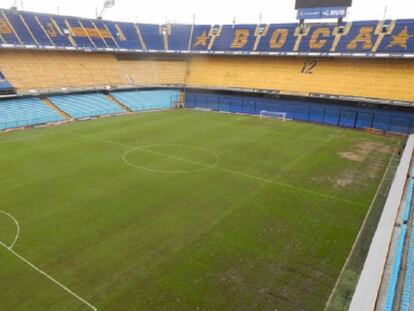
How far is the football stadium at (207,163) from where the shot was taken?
34.8 feet

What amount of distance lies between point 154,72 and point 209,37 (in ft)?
33.7

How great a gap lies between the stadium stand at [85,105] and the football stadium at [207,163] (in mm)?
231

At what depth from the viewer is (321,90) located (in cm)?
4169

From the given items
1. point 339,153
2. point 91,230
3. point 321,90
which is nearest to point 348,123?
point 321,90

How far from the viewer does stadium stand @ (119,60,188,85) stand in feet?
161

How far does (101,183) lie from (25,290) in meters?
8.59

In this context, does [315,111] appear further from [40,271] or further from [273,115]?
[40,271]

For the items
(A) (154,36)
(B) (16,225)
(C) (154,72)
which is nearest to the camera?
(B) (16,225)

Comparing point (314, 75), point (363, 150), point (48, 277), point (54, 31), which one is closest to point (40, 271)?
point (48, 277)

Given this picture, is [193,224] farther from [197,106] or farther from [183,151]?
[197,106]

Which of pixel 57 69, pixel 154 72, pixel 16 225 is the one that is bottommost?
pixel 16 225

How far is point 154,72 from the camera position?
51.5 m

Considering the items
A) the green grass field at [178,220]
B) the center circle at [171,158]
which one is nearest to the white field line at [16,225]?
the green grass field at [178,220]

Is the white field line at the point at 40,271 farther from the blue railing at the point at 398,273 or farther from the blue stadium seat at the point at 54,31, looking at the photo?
the blue stadium seat at the point at 54,31
